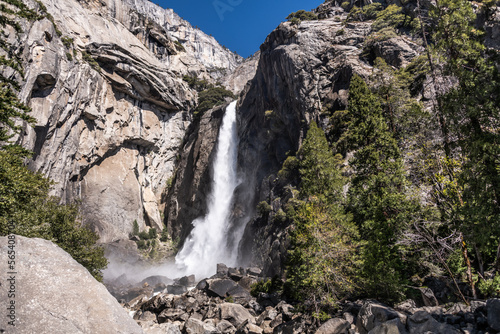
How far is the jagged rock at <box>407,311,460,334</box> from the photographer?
26.8ft

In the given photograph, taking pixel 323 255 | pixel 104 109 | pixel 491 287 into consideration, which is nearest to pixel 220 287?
pixel 323 255

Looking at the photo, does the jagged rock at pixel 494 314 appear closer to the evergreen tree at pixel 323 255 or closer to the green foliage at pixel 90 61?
the evergreen tree at pixel 323 255

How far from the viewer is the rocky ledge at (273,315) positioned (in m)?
8.73

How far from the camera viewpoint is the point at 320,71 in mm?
41438

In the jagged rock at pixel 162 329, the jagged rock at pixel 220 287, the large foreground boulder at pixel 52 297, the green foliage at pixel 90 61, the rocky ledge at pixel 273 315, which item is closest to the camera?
the large foreground boulder at pixel 52 297

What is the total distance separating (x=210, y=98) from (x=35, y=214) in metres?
56.3

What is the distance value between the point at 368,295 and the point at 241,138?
42.1 m

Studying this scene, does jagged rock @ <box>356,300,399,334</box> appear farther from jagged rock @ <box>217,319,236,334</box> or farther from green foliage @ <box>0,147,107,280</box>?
green foliage @ <box>0,147,107,280</box>

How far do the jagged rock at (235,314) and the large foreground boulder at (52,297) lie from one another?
13942 mm

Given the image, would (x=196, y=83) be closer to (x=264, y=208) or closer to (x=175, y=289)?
(x=264, y=208)

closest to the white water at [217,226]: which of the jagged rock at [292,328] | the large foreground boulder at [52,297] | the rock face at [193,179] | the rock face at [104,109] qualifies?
the rock face at [193,179]

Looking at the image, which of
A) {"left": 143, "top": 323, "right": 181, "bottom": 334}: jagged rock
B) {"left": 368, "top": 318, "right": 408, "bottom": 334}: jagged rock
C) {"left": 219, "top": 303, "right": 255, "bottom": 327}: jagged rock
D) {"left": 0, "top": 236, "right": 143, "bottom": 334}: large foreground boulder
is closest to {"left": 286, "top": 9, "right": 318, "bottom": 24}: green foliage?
{"left": 219, "top": 303, "right": 255, "bottom": 327}: jagged rock

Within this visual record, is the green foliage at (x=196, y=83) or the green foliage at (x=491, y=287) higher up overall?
the green foliage at (x=196, y=83)

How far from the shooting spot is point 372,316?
11297 mm
